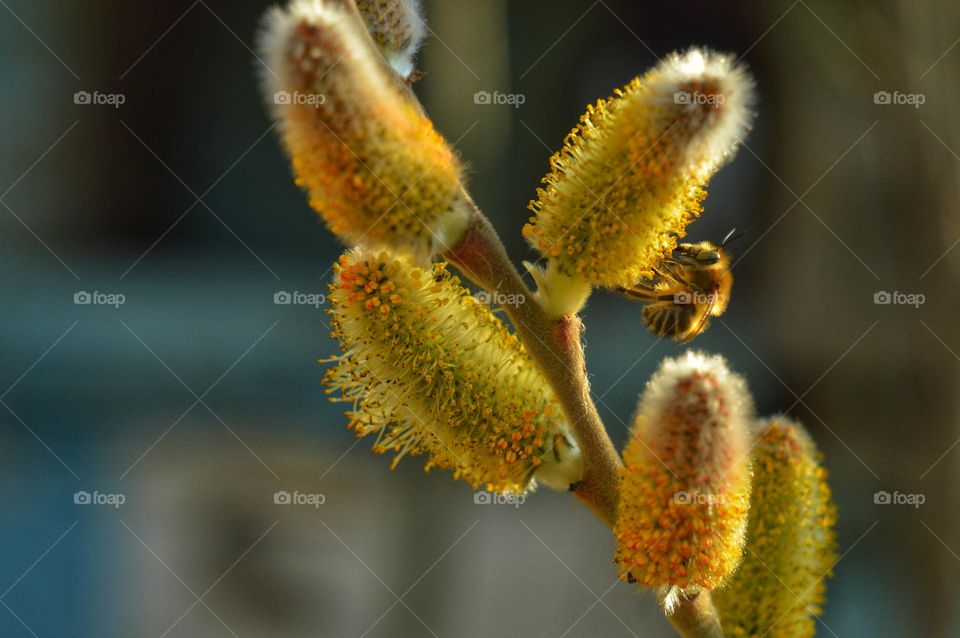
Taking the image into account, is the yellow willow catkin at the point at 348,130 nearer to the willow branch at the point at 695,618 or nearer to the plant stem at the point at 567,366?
the plant stem at the point at 567,366

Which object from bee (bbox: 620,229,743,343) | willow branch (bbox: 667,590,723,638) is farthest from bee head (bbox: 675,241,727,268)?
willow branch (bbox: 667,590,723,638)

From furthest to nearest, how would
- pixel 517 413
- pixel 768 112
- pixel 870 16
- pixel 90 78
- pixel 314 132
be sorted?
pixel 768 112 < pixel 90 78 < pixel 870 16 < pixel 517 413 < pixel 314 132

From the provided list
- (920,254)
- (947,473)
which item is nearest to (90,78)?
(920,254)

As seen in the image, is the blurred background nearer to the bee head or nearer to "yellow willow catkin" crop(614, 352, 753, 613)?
the bee head

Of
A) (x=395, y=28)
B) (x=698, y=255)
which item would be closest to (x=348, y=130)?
(x=395, y=28)

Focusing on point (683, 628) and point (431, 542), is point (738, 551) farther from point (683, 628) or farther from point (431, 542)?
point (431, 542)
